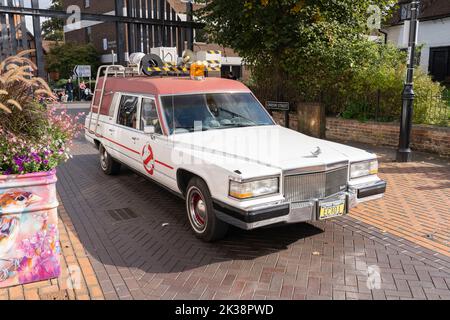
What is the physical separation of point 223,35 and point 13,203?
35.9ft

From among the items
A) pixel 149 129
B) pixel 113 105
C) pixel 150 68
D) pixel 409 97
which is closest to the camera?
pixel 149 129

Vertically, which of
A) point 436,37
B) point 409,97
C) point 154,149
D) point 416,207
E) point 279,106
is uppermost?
point 436,37

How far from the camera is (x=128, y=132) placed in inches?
267

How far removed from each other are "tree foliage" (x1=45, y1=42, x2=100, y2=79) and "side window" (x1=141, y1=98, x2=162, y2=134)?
114 feet

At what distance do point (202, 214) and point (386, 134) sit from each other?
23.4 ft

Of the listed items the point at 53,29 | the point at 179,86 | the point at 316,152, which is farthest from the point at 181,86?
the point at 53,29

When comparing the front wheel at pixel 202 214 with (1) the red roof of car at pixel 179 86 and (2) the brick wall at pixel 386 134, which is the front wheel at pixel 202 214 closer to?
(1) the red roof of car at pixel 179 86

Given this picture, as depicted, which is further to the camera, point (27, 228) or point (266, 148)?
point (266, 148)

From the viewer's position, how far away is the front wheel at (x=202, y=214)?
15.3 ft

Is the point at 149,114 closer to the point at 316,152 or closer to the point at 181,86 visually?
the point at 181,86

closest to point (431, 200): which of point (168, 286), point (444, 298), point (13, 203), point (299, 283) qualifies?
point (444, 298)

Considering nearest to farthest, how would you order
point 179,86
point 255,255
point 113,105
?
point 255,255, point 179,86, point 113,105

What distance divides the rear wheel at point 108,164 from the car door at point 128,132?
2.38ft
